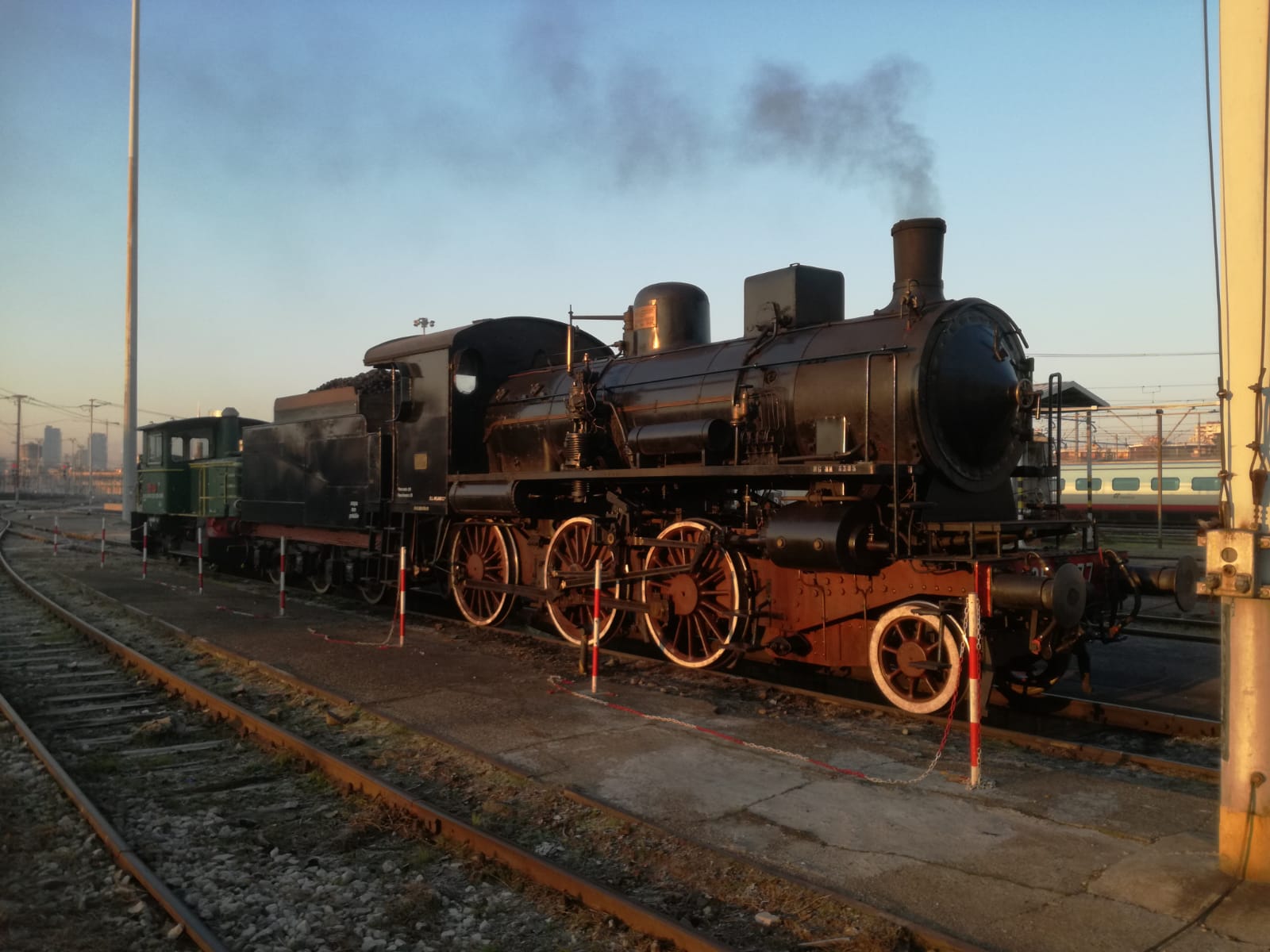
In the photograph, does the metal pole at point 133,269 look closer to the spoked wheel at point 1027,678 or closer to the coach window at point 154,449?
the coach window at point 154,449

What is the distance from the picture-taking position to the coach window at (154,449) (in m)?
22.2

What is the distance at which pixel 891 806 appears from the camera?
16.6ft

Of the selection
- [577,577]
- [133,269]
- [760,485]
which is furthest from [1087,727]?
[133,269]

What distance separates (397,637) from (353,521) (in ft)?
9.54

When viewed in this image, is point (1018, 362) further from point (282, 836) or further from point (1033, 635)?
point (282, 836)

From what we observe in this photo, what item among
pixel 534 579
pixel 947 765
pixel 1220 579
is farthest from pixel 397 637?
pixel 1220 579

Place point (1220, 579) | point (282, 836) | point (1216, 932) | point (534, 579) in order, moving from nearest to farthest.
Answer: point (1216, 932) → point (1220, 579) → point (282, 836) → point (534, 579)

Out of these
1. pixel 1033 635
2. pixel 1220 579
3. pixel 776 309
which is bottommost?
pixel 1033 635

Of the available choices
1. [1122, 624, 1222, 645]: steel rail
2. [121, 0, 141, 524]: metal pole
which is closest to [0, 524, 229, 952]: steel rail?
[1122, 624, 1222, 645]: steel rail

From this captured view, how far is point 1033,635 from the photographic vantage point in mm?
6660

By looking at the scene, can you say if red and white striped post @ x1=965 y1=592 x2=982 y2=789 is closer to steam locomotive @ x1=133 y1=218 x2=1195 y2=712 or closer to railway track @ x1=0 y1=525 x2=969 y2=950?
steam locomotive @ x1=133 y1=218 x2=1195 y2=712

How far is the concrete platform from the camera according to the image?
3.77 m

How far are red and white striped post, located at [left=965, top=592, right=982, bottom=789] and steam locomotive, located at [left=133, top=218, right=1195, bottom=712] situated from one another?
88 cm

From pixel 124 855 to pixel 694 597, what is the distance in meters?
5.16
